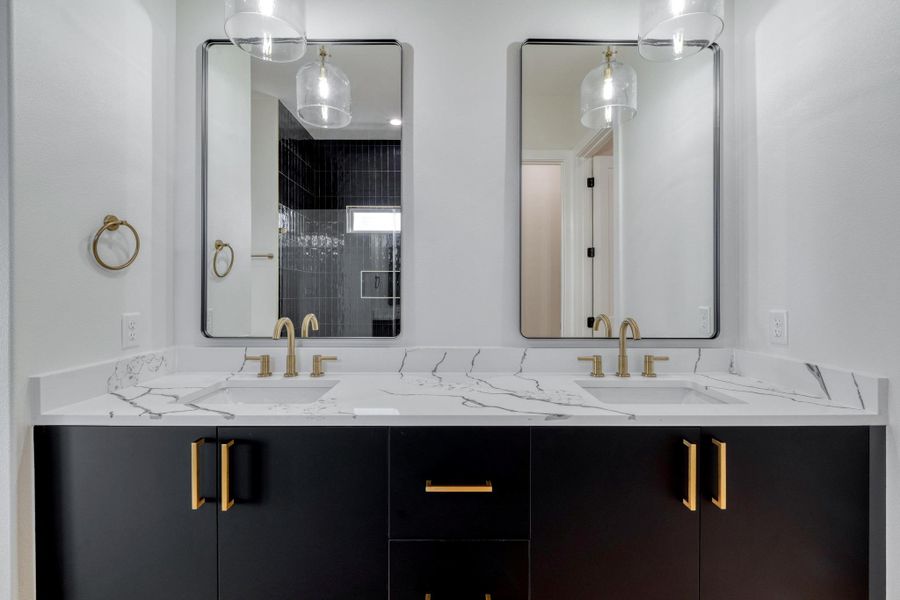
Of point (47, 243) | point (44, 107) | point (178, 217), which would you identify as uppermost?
point (44, 107)

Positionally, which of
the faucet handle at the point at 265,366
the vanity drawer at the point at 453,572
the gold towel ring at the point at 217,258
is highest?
the gold towel ring at the point at 217,258

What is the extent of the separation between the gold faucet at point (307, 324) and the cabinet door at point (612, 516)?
867 mm

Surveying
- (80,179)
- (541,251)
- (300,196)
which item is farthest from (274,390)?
(541,251)

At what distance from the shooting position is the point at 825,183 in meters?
1.24

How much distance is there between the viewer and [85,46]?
1.23 meters

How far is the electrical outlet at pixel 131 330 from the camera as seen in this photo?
1381 mm

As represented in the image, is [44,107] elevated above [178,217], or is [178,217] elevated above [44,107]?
[44,107]

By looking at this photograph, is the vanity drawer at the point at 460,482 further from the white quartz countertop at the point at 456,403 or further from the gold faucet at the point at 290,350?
the gold faucet at the point at 290,350

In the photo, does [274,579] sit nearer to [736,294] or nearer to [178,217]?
[178,217]

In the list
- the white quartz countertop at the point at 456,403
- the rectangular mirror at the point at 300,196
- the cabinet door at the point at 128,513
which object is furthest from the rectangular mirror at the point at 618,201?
the cabinet door at the point at 128,513

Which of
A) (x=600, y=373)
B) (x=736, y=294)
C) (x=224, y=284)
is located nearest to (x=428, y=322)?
(x=600, y=373)

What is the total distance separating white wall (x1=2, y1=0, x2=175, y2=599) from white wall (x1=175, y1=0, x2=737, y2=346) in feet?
0.27

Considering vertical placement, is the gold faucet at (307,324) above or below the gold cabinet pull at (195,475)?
above

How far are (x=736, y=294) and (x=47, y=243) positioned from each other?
7.01ft
